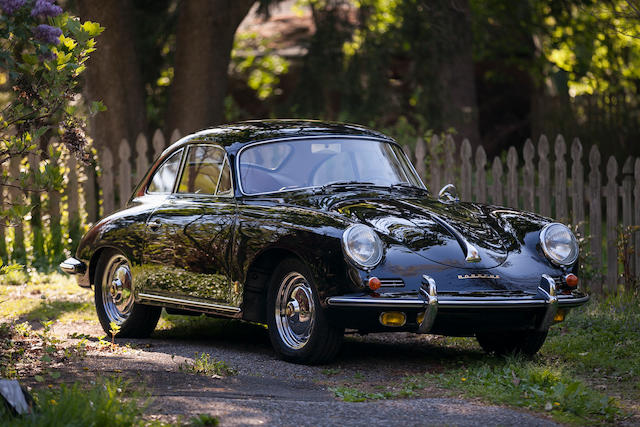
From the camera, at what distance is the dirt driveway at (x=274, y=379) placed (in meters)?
5.02

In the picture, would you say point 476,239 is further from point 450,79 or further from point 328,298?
point 450,79

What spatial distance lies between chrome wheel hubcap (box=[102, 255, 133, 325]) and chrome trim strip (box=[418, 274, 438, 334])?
294cm

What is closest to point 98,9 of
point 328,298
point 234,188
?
point 234,188

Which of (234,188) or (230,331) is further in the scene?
(230,331)

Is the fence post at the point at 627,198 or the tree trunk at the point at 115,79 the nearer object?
the fence post at the point at 627,198

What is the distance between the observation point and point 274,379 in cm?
620

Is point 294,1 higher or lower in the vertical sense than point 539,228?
higher

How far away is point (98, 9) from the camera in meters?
13.2

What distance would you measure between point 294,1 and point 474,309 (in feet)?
81.2

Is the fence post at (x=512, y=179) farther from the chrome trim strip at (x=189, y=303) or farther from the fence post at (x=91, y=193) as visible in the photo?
the fence post at (x=91, y=193)

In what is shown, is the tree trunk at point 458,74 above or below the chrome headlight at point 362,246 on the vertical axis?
above

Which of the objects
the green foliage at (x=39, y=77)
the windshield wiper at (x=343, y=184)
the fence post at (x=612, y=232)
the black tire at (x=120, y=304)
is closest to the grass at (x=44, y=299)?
the black tire at (x=120, y=304)

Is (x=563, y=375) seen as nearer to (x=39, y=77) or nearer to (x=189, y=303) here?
(x=189, y=303)

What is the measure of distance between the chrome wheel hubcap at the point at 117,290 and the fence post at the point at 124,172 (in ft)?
13.9
